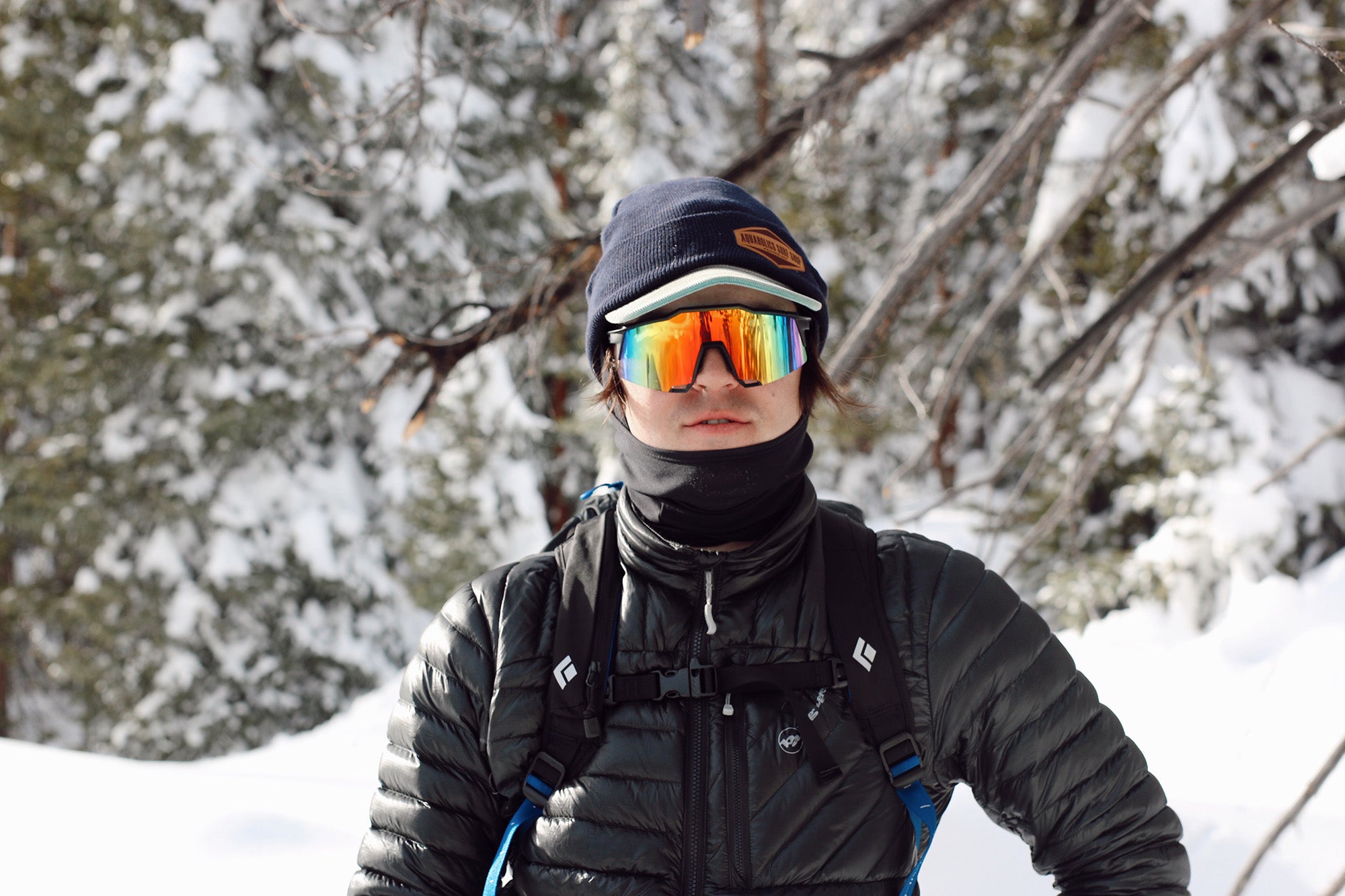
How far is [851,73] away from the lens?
3061 millimetres

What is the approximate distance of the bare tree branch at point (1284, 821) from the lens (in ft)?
3.44

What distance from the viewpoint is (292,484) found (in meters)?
10.7

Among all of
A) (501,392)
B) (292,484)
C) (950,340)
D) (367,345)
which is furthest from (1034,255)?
(292,484)

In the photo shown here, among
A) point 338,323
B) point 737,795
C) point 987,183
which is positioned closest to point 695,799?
point 737,795

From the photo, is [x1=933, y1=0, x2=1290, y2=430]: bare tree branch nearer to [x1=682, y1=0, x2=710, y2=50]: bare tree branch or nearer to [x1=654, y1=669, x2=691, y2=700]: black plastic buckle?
[x1=682, y1=0, x2=710, y2=50]: bare tree branch

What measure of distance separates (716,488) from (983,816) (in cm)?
153

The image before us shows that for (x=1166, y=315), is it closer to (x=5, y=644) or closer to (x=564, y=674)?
(x=564, y=674)

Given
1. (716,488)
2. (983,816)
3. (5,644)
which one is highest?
(5,644)

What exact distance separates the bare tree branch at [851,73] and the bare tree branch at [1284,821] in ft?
7.83

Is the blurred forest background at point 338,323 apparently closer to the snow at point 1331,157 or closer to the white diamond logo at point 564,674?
the snow at point 1331,157

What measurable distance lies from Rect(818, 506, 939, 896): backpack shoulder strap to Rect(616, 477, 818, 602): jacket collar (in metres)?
0.09

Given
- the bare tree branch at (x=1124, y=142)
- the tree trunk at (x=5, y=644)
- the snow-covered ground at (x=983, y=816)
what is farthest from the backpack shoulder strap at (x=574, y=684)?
the tree trunk at (x=5, y=644)

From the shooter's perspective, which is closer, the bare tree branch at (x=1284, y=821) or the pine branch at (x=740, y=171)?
the bare tree branch at (x=1284, y=821)

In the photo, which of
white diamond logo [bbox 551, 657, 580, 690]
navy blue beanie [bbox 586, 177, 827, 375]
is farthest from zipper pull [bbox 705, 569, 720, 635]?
navy blue beanie [bbox 586, 177, 827, 375]
